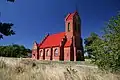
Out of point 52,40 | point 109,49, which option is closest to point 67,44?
point 52,40

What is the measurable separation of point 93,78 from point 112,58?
7.30 meters

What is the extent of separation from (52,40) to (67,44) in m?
9.43

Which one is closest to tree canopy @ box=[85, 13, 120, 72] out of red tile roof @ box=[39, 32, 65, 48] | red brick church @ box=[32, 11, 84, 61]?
red brick church @ box=[32, 11, 84, 61]

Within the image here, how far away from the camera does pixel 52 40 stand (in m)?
73.1

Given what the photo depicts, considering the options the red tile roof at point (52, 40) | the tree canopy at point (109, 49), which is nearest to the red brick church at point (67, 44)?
the red tile roof at point (52, 40)

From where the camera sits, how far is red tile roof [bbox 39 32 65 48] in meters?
69.2

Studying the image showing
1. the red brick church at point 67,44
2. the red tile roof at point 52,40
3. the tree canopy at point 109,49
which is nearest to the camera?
the tree canopy at point 109,49

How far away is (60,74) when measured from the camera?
5.68m

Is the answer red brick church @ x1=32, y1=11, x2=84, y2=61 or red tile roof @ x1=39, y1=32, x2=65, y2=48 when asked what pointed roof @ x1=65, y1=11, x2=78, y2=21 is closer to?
red brick church @ x1=32, y1=11, x2=84, y2=61

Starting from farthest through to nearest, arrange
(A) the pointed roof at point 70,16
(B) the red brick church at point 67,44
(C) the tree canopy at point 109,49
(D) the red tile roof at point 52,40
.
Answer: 1. (D) the red tile roof at point 52,40
2. (A) the pointed roof at point 70,16
3. (B) the red brick church at point 67,44
4. (C) the tree canopy at point 109,49

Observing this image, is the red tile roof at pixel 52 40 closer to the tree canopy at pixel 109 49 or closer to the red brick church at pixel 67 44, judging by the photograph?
the red brick church at pixel 67 44

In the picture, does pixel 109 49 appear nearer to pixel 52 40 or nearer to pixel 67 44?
pixel 67 44

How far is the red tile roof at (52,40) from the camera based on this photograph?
69238 millimetres

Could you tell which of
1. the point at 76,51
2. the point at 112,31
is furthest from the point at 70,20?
the point at 112,31
